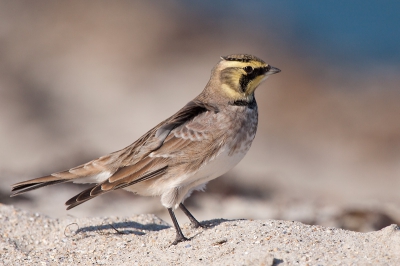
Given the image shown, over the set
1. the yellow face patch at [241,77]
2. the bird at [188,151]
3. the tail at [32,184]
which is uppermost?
the yellow face patch at [241,77]

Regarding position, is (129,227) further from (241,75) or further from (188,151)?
(241,75)

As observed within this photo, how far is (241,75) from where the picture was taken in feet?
24.7

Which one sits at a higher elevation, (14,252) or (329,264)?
(329,264)

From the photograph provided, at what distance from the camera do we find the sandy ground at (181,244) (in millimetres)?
5766

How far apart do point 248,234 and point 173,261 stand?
85cm

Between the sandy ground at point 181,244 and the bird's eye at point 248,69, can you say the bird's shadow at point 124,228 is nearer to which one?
the sandy ground at point 181,244

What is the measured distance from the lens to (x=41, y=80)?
19547 millimetres

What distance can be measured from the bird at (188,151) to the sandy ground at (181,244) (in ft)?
1.33

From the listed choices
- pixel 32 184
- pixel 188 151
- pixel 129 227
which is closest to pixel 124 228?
pixel 129 227

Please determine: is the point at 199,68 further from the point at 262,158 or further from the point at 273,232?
the point at 273,232

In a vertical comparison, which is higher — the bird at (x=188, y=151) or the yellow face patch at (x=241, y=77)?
the yellow face patch at (x=241, y=77)

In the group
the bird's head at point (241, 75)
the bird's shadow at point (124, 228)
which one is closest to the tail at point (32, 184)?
the bird's shadow at point (124, 228)

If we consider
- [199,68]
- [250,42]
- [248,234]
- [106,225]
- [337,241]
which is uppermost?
[250,42]

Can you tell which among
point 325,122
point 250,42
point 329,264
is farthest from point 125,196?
point 250,42
